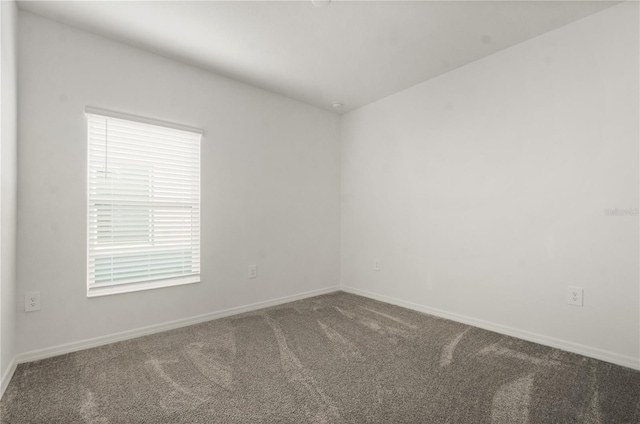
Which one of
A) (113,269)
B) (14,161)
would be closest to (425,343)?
(113,269)

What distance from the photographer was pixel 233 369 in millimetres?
2104

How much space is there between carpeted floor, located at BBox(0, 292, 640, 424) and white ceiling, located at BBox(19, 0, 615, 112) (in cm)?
239

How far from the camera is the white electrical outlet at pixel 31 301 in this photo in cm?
221

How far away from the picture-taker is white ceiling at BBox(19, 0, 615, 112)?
2201mm

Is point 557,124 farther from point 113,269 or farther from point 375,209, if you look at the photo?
point 113,269

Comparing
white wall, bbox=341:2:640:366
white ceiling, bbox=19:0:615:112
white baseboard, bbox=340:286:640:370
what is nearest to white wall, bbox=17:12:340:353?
white ceiling, bbox=19:0:615:112

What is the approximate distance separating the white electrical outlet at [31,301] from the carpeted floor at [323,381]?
0.37 metres

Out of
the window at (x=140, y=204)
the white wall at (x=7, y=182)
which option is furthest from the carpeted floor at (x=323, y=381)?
the window at (x=140, y=204)

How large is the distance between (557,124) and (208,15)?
268 cm

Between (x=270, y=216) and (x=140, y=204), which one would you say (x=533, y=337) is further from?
(x=140, y=204)

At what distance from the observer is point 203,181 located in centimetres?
309

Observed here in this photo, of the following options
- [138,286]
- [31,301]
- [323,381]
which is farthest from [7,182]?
[323,381]

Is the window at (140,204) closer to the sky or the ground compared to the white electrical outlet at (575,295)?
closer to the sky

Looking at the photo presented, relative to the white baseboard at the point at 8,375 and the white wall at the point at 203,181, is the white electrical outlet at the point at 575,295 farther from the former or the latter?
the white baseboard at the point at 8,375
